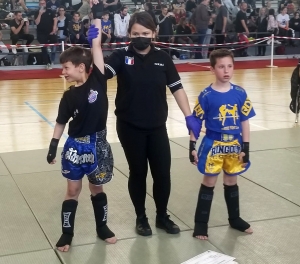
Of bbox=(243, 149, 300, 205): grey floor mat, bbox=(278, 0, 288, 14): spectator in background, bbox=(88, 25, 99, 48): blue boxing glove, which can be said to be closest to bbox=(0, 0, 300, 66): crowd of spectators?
bbox=(278, 0, 288, 14): spectator in background

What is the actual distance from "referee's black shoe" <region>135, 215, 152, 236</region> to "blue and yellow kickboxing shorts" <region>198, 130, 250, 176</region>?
0.69m

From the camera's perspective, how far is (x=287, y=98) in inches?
488

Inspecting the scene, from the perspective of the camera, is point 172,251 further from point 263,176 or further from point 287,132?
point 287,132

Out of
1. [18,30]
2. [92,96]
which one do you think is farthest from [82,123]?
[18,30]

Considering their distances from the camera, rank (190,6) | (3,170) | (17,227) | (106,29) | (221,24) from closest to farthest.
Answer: (17,227) < (3,170) < (106,29) < (221,24) < (190,6)

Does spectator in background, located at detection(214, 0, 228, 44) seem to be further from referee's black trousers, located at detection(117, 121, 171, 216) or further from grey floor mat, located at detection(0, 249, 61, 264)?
grey floor mat, located at detection(0, 249, 61, 264)

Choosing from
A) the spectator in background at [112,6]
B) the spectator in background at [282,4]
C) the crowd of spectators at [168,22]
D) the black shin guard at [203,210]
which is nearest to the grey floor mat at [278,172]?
the black shin guard at [203,210]

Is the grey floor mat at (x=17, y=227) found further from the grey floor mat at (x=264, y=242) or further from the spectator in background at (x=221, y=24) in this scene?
the spectator in background at (x=221, y=24)

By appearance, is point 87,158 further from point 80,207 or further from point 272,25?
point 272,25

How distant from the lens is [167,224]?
463 centimetres

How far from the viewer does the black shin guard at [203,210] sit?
176 inches

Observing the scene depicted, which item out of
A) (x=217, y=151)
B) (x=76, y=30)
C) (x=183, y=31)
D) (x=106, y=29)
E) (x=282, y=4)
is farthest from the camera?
(x=282, y=4)

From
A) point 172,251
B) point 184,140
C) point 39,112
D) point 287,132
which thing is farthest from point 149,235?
point 39,112

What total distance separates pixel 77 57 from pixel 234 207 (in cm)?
179
